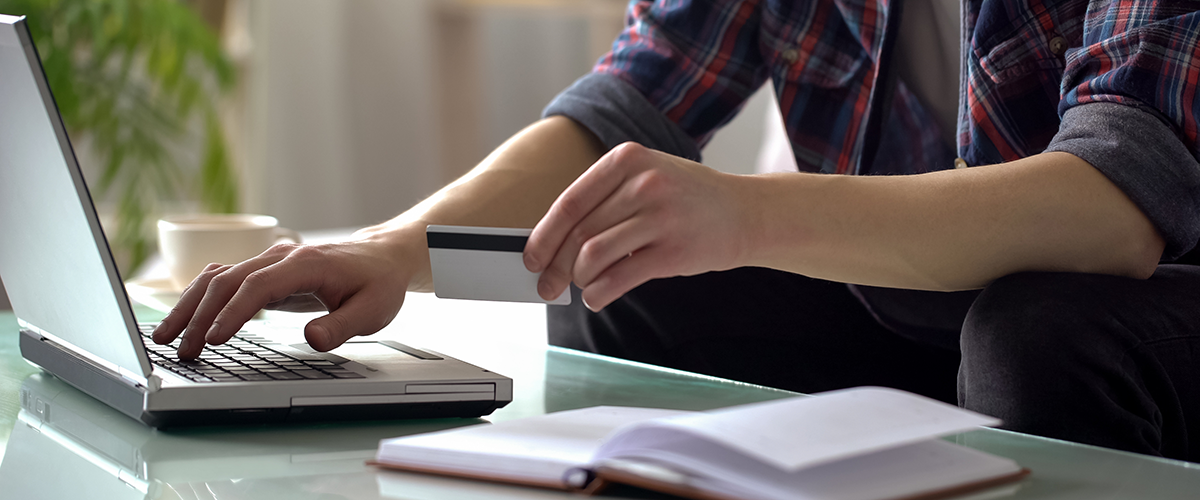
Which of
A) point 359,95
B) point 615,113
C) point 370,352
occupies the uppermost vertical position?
point 615,113

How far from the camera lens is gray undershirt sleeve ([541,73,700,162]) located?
1064 mm

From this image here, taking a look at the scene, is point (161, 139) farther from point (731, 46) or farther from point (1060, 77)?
point (1060, 77)

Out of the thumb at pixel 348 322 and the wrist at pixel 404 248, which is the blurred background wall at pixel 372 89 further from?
the thumb at pixel 348 322

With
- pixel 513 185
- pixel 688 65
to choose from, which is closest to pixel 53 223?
pixel 513 185

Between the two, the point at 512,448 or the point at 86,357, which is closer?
the point at 512,448

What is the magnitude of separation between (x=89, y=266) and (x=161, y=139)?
2.39 meters

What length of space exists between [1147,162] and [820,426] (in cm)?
40

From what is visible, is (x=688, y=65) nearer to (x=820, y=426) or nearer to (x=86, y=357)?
(x=86, y=357)

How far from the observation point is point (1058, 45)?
0.84m

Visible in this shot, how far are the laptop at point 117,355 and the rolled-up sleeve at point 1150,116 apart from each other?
15.7 inches

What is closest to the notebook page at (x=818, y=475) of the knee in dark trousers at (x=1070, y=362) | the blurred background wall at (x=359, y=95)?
the knee in dark trousers at (x=1070, y=362)

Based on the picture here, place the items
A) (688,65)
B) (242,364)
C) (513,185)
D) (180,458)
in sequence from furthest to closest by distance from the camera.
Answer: (688,65), (513,185), (242,364), (180,458)

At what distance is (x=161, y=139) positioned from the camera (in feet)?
8.93

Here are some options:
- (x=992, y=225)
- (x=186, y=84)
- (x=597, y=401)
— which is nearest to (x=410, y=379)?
(x=597, y=401)
